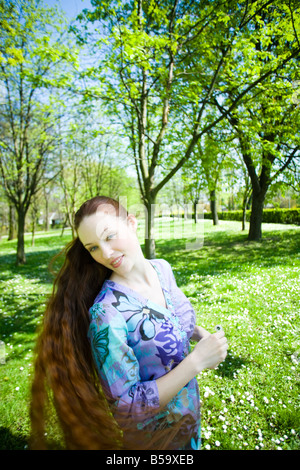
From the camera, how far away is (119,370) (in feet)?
3.67

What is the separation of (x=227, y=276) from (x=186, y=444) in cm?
681

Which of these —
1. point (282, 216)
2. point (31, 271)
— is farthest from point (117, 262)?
point (282, 216)

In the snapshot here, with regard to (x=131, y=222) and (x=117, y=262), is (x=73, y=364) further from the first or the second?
(x=131, y=222)

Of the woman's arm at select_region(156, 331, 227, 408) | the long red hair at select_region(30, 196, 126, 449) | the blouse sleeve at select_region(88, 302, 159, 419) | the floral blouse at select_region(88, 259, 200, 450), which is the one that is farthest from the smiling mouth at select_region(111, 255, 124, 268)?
the woman's arm at select_region(156, 331, 227, 408)

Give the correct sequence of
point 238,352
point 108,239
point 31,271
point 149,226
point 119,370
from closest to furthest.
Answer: point 119,370 < point 108,239 < point 238,352 < point 149,226 < point 31,271

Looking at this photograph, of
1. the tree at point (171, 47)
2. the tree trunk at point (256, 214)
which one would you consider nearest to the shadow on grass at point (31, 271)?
→ the tree at point (171, 47)

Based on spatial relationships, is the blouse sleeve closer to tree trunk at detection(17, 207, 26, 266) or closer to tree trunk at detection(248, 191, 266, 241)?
tree trunk at detection(17, 207, 26, 266)

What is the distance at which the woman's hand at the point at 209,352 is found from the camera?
1285 mm

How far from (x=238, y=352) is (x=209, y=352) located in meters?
3.08

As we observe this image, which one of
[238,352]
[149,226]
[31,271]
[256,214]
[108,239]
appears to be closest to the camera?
[108,239]

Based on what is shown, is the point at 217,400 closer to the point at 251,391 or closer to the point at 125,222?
the point at 251,391

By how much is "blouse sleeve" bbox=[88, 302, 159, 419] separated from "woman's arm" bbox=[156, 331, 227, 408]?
0.16ft

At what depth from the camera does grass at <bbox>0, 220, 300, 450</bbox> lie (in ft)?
8.69
